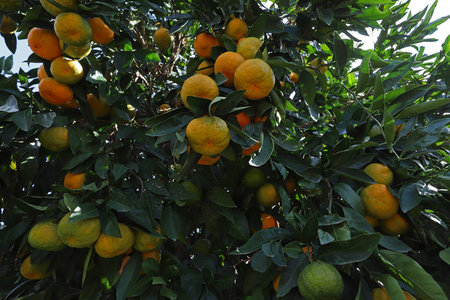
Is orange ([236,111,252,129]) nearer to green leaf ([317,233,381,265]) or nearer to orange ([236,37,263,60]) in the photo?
orange ([236,37,263,60])

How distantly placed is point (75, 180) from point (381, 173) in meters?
1.47

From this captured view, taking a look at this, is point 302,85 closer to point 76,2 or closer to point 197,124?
point 197,124

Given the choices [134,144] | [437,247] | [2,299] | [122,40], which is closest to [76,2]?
[122,40]

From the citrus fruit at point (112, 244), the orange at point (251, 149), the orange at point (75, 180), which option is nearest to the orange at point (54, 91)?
the orange at point (75, 180)

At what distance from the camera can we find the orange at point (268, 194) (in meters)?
1.54

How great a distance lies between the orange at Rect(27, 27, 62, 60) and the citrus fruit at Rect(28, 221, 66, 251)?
0.83 metres

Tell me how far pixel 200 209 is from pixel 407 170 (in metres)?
1.04

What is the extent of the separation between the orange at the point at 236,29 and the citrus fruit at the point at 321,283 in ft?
3.68

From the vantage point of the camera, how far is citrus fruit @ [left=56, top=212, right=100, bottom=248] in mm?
1220

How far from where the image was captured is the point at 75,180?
1549mm

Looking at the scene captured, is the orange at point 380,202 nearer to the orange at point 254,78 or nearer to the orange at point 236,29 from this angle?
the orange at point 254,78

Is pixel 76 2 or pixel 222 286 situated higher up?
pixel 76 2

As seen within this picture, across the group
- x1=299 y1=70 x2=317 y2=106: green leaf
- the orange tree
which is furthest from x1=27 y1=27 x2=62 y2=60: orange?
x1=299 y1=70 x2=317 y2=106: green leaf

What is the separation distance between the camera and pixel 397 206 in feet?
4.43
